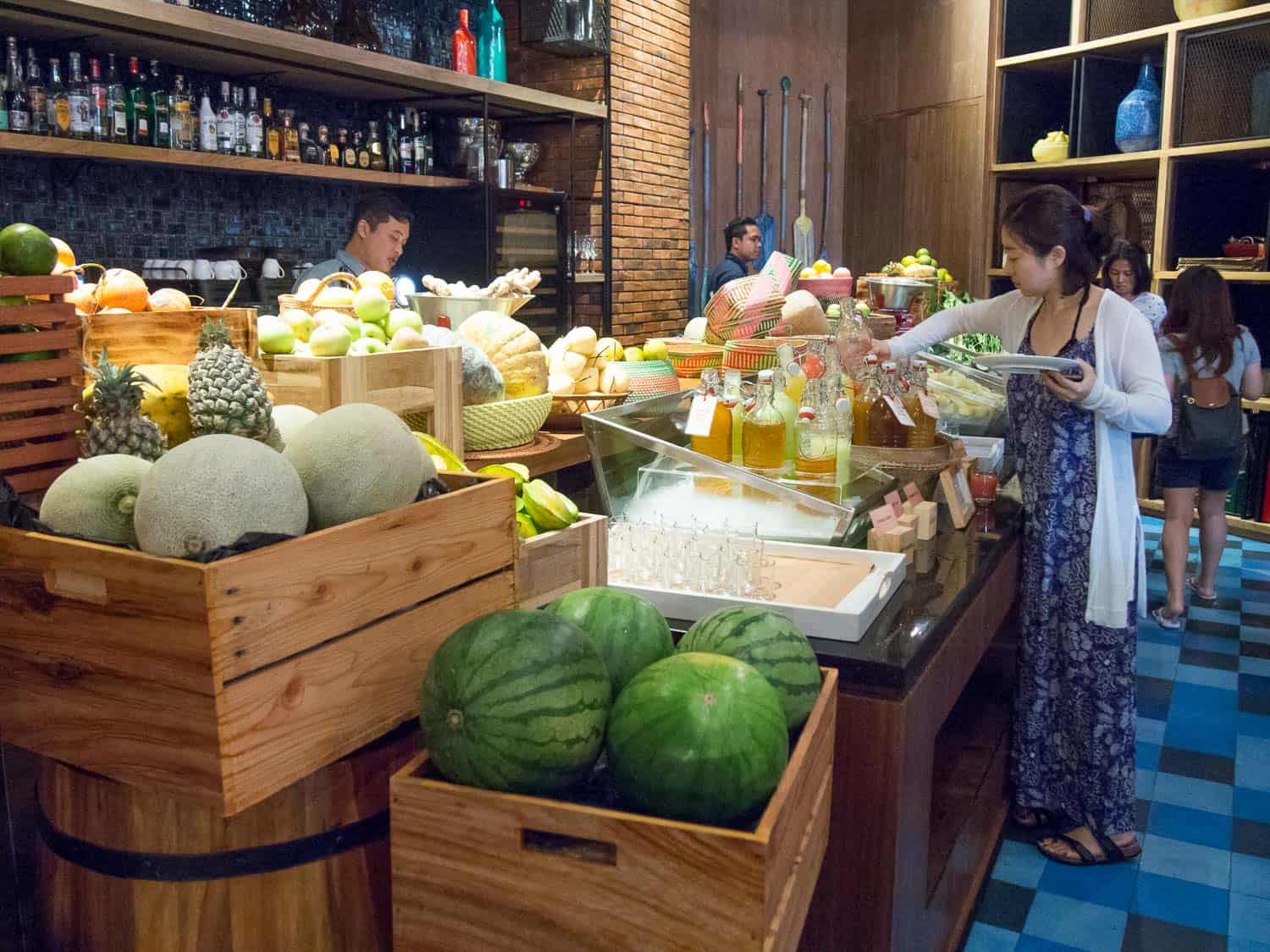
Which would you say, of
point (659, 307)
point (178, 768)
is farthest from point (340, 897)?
point (659, 307)

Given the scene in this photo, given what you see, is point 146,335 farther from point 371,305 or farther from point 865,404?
point 865,404

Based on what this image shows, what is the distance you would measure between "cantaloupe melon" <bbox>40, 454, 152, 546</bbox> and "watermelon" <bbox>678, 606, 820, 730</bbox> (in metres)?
0.70

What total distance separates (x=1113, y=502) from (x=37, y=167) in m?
4.36

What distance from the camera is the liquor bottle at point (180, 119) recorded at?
4.64 meters

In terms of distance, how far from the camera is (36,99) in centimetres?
420

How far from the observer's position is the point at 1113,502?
2.79m

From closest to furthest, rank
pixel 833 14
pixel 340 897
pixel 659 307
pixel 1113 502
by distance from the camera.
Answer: pixel 340 897
pixel 1113 502
pixel 659 307
pixel 833 14

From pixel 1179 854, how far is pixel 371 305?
2.63m

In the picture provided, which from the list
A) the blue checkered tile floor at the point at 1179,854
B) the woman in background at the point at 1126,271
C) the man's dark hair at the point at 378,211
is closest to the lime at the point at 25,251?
the blue checkered tile floor at the point at 1179,854

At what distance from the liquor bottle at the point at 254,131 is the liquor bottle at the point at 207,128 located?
6.4 inches

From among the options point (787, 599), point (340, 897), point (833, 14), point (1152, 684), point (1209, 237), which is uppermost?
point (833, 14)

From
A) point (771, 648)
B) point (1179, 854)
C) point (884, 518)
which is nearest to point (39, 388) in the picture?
point (771, 648)

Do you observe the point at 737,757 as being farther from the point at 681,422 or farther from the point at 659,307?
the point at 659,307

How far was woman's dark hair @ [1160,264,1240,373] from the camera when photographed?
5102 millimetres
